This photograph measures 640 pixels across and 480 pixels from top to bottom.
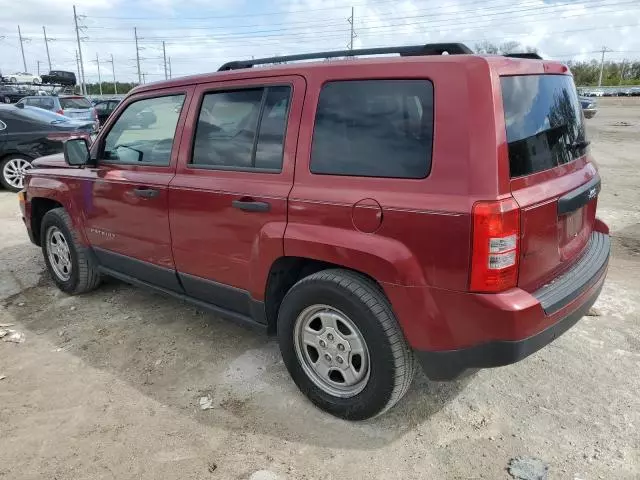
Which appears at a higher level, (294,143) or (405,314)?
(294,143)

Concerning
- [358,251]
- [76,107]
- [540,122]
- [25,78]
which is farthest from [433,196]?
[25,78]

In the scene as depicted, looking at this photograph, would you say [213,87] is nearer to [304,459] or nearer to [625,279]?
[304,459]

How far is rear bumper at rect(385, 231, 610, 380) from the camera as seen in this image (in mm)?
2240

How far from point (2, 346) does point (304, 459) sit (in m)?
2.63

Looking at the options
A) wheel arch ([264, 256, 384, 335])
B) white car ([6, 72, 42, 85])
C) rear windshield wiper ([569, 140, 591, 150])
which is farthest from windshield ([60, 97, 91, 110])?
white car ([6, 72, 42, 85])

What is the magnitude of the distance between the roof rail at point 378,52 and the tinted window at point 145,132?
1.60 feet

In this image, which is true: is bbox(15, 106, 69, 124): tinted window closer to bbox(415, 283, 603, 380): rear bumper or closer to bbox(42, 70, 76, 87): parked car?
bbox(415, 283, 603, 380): rear bumper

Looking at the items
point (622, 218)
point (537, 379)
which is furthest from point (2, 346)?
point (622, 218)

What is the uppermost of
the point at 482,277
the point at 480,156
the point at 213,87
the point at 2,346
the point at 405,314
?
the point at 213,87

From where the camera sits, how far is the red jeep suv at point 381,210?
2.24m

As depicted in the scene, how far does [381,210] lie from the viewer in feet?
7.87

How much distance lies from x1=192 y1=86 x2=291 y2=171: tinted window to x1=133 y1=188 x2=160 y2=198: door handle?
15.6 inches

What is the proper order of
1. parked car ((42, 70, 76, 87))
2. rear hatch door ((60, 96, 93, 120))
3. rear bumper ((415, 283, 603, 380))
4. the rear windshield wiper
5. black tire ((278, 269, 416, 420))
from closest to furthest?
1. rear bumper ((415, 283, 603, 380))
2. black tire ((278, 269, 416, 420))
3. the rear windshield wiper
4. rear hatch door ((60, 96, 93, 120))
5. parked car ((42, 70, 76, 87))

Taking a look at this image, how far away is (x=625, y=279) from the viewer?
466cm
